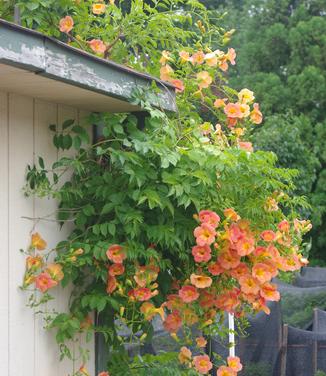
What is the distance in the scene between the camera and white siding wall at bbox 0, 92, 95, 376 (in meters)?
2.70

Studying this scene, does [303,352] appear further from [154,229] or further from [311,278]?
[311,278]

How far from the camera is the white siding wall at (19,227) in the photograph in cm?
270

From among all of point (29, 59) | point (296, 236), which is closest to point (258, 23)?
point (296, 236)

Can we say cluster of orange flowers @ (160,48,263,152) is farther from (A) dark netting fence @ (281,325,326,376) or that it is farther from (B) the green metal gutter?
(A) dark netting fence @ (281,325,326,376)

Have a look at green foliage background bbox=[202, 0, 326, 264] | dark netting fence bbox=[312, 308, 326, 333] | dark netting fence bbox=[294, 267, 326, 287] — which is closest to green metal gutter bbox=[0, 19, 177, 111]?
dark netting fence bbox=[312, 308, 326, 333]

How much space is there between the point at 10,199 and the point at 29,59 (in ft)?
2.06

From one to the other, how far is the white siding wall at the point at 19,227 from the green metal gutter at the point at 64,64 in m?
0.31

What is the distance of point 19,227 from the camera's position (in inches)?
109

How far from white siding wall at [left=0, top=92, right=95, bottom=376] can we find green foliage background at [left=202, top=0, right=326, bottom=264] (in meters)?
9.14

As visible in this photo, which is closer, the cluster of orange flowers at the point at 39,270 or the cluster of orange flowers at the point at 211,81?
the cluster of orange flowers at the point at 39,270

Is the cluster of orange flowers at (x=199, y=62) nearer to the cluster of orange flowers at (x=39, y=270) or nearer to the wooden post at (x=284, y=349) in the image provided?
the cluster of orange flowers at (x=39, y=270)

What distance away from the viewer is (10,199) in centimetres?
274

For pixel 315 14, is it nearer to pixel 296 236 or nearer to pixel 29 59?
pixel 296 236

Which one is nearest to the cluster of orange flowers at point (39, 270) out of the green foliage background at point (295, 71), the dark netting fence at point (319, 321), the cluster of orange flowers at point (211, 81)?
the cluster of orange flowers at point (211, 81)
